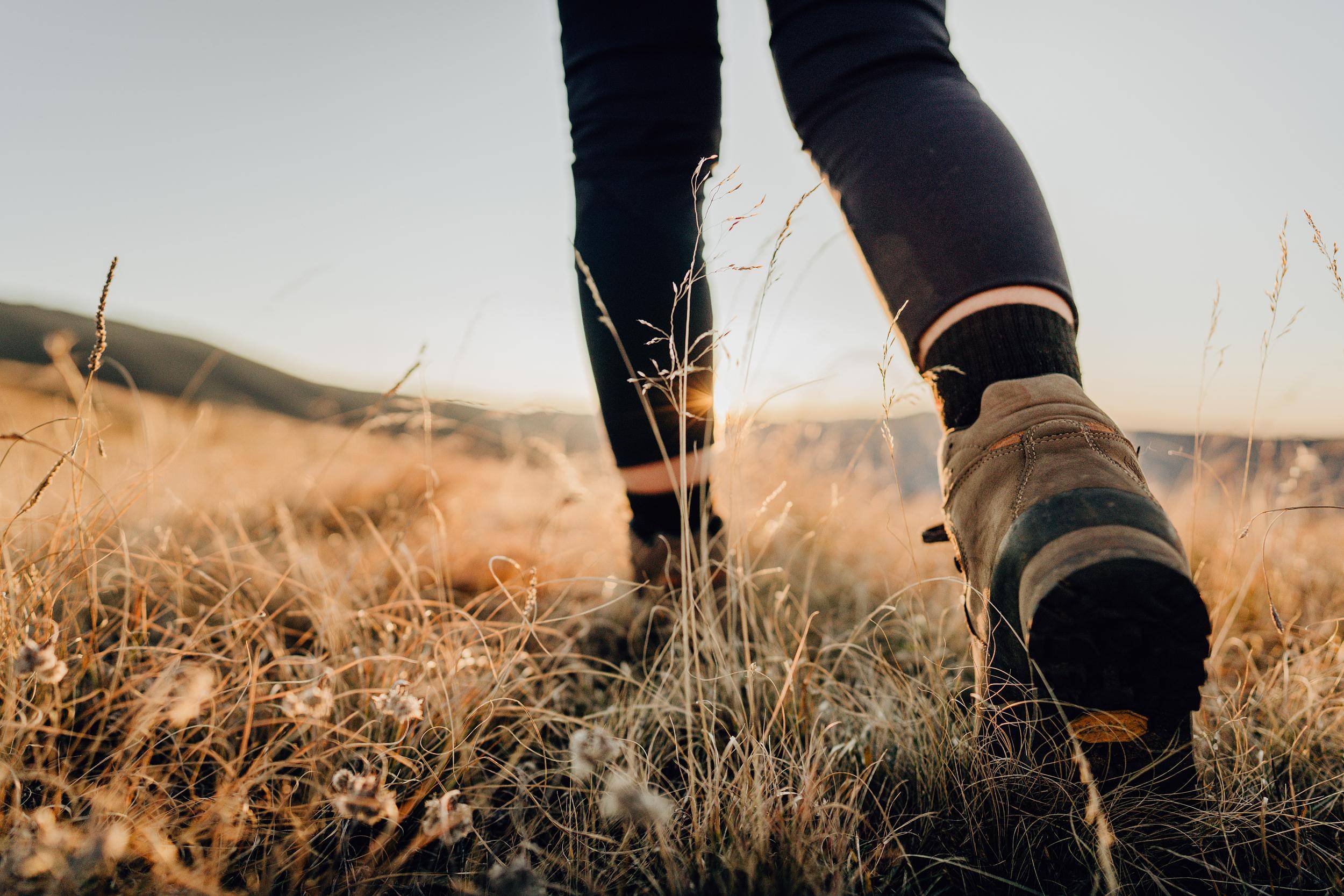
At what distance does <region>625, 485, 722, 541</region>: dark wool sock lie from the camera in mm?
1005

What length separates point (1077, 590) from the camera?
0.49m

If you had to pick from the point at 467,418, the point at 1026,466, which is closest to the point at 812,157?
the point at 1026,466

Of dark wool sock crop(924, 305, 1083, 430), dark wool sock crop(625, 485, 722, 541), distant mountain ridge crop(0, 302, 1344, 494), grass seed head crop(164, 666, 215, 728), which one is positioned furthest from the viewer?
distant mountain ridge crop(0, 302, 1344, 494)

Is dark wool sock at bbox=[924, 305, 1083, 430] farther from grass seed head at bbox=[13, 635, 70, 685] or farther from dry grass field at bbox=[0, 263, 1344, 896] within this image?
grass seed head at bbox=[13, 635, 70, 685]

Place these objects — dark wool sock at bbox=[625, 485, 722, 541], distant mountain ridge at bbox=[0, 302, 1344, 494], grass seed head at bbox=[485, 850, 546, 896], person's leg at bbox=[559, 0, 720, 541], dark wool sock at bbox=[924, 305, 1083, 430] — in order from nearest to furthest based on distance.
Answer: grass seed head at bbox=[485, 850, 546, 896], dark wool sock at bbox=[924, 305, 1083, 430], person's leg at bbox=[559, 0, 720, 541], dark wool sock at bbox=[625, 485, 722, 541], distant mountain ridge at bbox=[0, 302, 1344, 494]

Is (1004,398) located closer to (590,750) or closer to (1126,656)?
(1126,656)

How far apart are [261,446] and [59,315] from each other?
13.1ft

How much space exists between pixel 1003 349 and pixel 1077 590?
0.25m

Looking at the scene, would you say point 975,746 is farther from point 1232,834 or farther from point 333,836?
point 333,836

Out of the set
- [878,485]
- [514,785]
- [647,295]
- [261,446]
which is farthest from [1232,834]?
[261,446]

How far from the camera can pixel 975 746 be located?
593 mm

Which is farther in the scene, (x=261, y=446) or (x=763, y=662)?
(x=261, y=446)

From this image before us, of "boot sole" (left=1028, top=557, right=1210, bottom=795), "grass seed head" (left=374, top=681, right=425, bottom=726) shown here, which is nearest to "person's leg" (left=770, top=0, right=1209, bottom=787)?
"boot sole" (left=1028, top=557, right=1210, bottom=795)

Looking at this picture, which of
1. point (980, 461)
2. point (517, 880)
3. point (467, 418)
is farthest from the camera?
point (467, 418)
